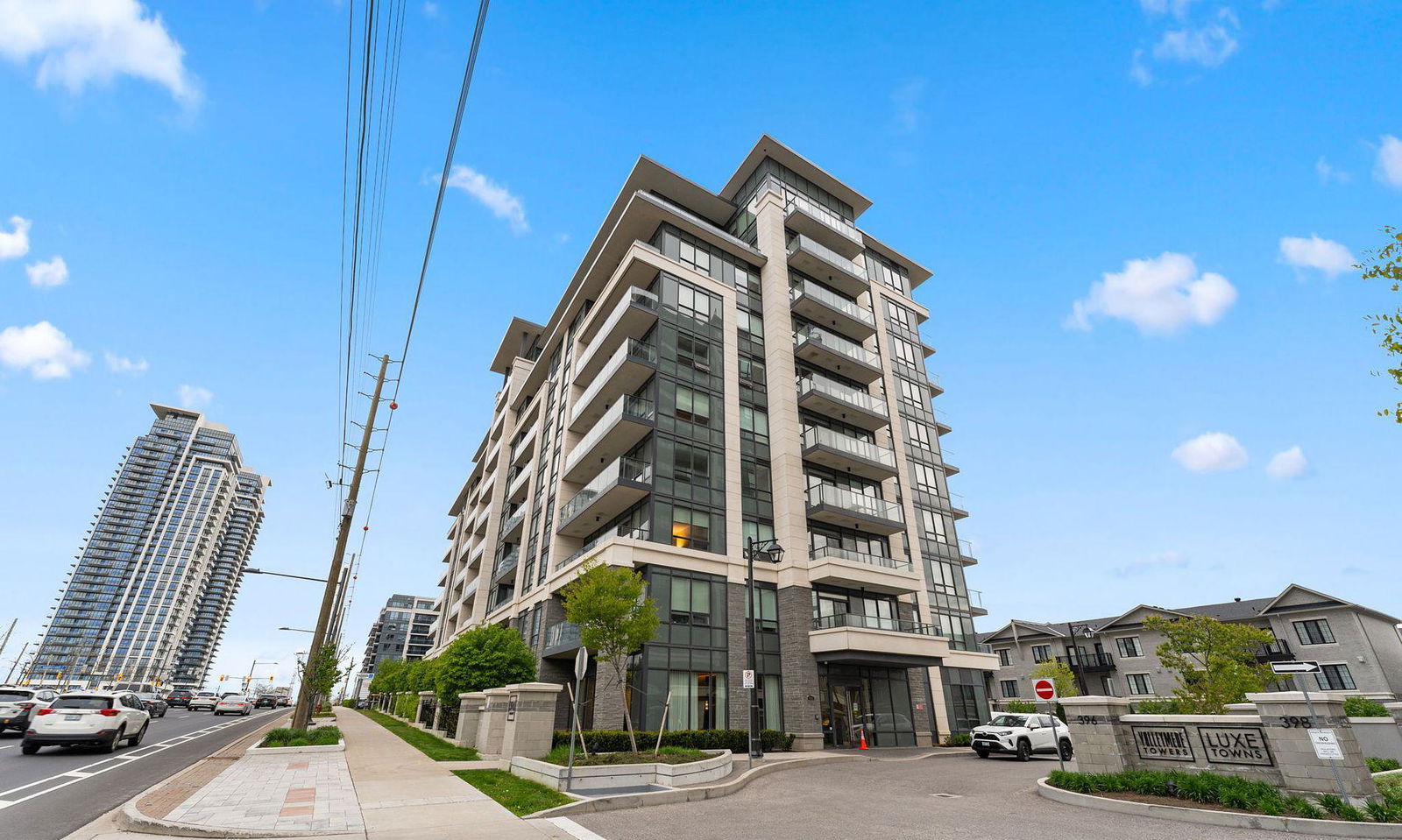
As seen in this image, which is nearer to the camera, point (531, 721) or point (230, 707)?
point (531, 721)

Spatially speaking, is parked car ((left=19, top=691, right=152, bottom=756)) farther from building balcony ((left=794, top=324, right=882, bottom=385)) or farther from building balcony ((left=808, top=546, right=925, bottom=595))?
building balcony ((left=794, top=324, right=882, bottom=385))

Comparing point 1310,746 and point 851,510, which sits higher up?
point 851,510

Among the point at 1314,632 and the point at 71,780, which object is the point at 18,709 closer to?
the point at 71,780

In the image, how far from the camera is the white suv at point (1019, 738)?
22719 millimetres

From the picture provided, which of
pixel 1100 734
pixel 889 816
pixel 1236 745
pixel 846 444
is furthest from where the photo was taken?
pixel 846 444

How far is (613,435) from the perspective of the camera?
31125mm

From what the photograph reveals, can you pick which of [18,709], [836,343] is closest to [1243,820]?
[836,343]

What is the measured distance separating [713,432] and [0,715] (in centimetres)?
2755

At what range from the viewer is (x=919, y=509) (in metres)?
38.8

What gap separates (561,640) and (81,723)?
15.1 m

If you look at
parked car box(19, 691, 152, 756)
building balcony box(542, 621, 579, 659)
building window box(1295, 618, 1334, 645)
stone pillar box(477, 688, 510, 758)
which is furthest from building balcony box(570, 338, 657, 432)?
building window box(1295, 618, 1334, 645)

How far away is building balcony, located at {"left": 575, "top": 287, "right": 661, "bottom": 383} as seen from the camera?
3244cm

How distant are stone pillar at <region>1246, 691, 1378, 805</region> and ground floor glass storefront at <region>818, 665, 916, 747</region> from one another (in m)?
18.3

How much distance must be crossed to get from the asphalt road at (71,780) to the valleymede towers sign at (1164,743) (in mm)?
18064
